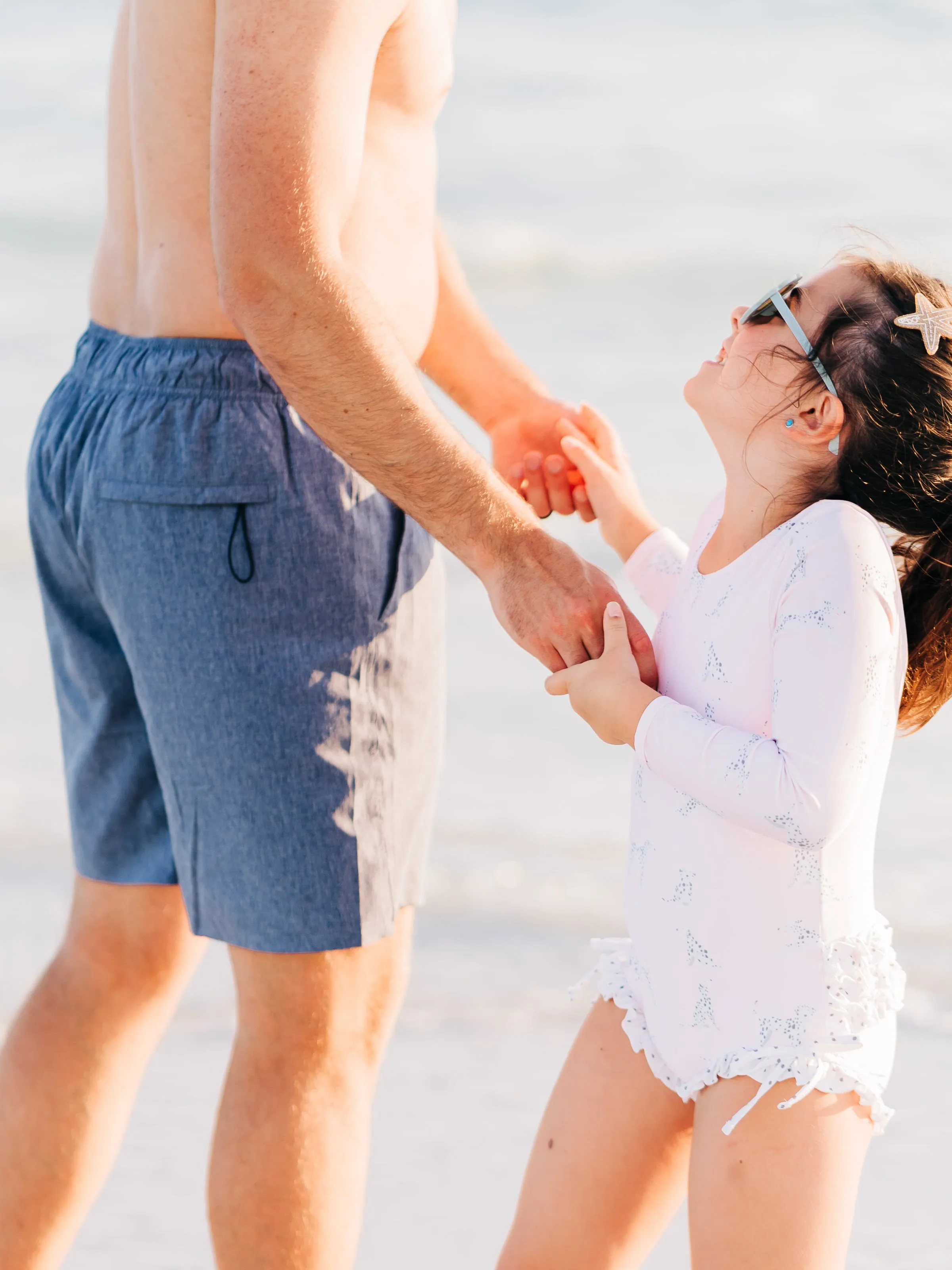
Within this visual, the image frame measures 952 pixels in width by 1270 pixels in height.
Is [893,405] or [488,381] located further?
[488,381]

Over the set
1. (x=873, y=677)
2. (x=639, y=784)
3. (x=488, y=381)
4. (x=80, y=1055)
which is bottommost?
(x=80, y=1055)

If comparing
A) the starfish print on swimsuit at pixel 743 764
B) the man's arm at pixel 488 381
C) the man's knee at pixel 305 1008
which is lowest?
the man's knee at pixel 305 1008

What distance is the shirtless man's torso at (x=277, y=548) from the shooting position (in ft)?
5.79

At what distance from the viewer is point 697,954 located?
5.82 feet

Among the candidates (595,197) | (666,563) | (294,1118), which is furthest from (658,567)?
(595,197)

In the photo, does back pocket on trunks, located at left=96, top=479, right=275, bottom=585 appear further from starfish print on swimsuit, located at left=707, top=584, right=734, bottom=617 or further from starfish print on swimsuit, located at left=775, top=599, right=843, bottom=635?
starfish print on swimsuit, located at left=775, top=599, right=843, bottom=635

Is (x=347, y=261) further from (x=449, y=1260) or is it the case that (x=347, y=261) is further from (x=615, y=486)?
(x=449, y=1260)

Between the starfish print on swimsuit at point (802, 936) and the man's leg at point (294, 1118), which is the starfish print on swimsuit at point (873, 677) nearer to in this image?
the starfish print on swimsuit at point (802, 936)

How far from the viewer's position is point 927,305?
1.68m

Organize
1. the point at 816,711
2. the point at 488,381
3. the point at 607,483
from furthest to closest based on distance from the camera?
the point at 488,381
the point at 607,483
the point at 816,711

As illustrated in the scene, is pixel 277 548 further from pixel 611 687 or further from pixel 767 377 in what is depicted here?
pixel 767 377

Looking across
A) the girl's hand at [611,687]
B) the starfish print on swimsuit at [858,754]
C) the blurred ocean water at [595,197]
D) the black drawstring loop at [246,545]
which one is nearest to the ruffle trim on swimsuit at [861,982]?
the starfish print on swimsuit at [858,754]

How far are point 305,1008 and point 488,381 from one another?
121 cm

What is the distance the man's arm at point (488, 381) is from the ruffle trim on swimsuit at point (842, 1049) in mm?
985
